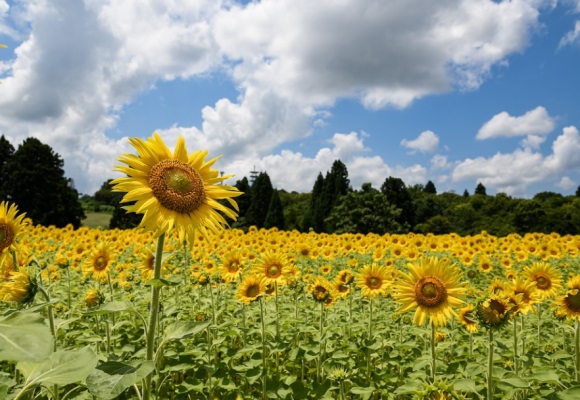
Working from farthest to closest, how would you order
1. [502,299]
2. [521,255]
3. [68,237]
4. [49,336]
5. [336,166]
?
[336,166] → [68,237] → [521,255] → [502,299] → [49,336]

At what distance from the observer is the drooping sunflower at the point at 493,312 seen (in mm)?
3045

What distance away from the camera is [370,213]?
39750 millimetres

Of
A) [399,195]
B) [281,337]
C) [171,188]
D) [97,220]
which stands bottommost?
[281,337]

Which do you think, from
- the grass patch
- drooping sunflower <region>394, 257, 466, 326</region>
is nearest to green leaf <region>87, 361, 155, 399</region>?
drooping sunflower <region>394, 257, 466, 326</region>

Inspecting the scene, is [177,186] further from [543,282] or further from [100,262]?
[543,282]

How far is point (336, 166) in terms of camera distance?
53.3m

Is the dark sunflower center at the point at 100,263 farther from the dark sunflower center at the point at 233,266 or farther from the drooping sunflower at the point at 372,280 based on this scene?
the drooping sunflower at the point at 372,280

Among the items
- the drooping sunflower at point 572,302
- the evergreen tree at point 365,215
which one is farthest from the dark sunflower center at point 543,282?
the evergreen tree at point 365,215

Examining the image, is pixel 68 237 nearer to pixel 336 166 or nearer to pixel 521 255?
pixel 521 255

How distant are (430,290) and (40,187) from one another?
39312 millimetres

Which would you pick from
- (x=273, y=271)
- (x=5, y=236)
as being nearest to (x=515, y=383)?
(x=273, y=271)

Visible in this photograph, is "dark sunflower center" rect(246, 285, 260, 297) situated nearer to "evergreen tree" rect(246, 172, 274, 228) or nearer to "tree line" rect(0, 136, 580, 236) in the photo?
"tree line" rect(0, 136, 580, 236)

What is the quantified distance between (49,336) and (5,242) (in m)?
1.60

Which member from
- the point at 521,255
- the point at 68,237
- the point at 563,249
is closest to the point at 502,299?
the point at 521,255
